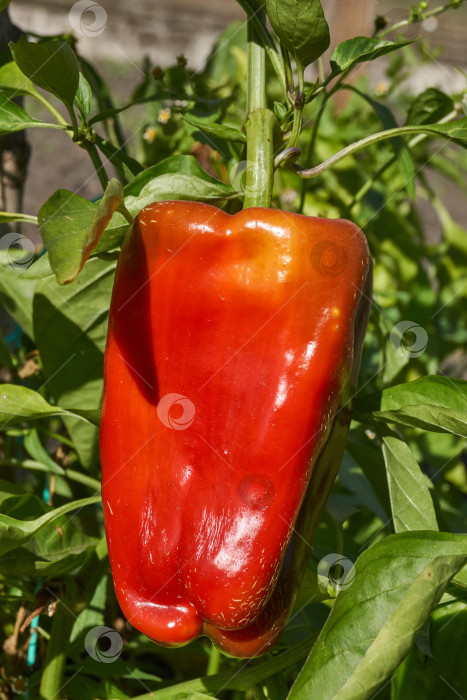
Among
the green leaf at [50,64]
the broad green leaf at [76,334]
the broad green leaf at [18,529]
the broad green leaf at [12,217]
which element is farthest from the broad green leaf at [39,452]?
the green leaf at [50,64]

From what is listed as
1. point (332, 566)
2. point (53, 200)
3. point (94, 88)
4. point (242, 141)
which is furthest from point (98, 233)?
point (94, 88)

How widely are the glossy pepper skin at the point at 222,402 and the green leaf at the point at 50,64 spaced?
10 centimetres

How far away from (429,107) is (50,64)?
0.43m

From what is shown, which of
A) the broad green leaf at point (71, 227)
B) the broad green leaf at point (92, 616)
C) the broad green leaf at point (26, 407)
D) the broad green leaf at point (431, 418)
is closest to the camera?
the broad green leaf at point (71, 227)

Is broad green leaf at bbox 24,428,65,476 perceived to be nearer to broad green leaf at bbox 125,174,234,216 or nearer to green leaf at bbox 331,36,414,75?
broad green leaf at bbox 125,174,234,216

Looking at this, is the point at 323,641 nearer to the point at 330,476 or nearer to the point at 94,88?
the point at 330,476

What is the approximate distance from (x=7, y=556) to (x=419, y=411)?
0.32 metres

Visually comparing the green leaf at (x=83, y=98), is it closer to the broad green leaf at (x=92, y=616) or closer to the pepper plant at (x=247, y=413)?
the pepper plant at (x=247, y=413)

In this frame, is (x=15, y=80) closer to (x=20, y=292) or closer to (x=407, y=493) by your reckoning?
A: (x=20, y=292)

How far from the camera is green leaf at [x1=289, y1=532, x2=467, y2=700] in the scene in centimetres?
44

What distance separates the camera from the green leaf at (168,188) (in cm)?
57

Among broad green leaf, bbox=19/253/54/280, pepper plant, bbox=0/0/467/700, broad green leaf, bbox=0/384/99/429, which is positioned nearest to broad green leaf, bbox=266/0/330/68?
pepper plant, bbox=0/0/467/700

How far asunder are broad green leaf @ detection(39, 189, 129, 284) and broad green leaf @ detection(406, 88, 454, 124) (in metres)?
0.43

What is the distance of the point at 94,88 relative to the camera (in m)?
0.94
